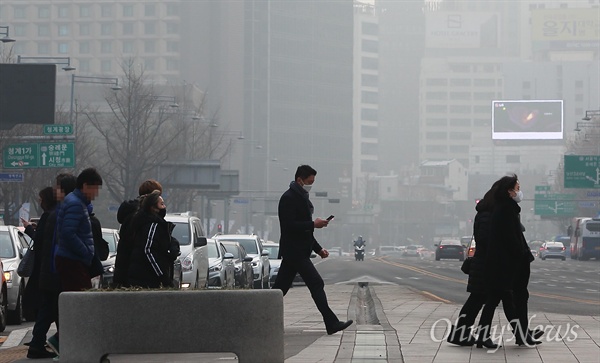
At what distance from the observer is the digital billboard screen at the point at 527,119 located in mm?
153000

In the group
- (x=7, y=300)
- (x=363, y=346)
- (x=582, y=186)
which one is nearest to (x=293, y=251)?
(x=363, y=346)

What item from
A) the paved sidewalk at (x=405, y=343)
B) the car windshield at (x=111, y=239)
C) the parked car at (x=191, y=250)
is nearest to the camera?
the paved sidewalk at (x=405, y=343)

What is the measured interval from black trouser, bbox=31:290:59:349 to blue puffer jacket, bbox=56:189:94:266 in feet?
1.93

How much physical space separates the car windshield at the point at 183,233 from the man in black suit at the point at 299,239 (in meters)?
9.45

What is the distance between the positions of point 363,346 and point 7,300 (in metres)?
8.41

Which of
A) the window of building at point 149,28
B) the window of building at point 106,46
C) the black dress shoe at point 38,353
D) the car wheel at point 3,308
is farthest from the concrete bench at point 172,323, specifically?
the window of building at point 106,46

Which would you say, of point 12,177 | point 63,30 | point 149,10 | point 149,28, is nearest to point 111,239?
point 12,177

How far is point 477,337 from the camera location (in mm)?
14742

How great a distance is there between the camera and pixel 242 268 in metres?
30.6

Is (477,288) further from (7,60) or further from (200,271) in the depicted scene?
(7,60)

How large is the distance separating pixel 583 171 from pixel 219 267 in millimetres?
63392

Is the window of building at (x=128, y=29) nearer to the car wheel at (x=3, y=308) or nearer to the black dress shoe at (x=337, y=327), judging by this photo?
the car wheel at (x=3, y=308)

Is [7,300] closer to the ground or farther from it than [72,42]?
closer to the ground

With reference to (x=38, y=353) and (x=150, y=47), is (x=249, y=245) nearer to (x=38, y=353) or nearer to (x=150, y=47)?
(x=38, y=353)
